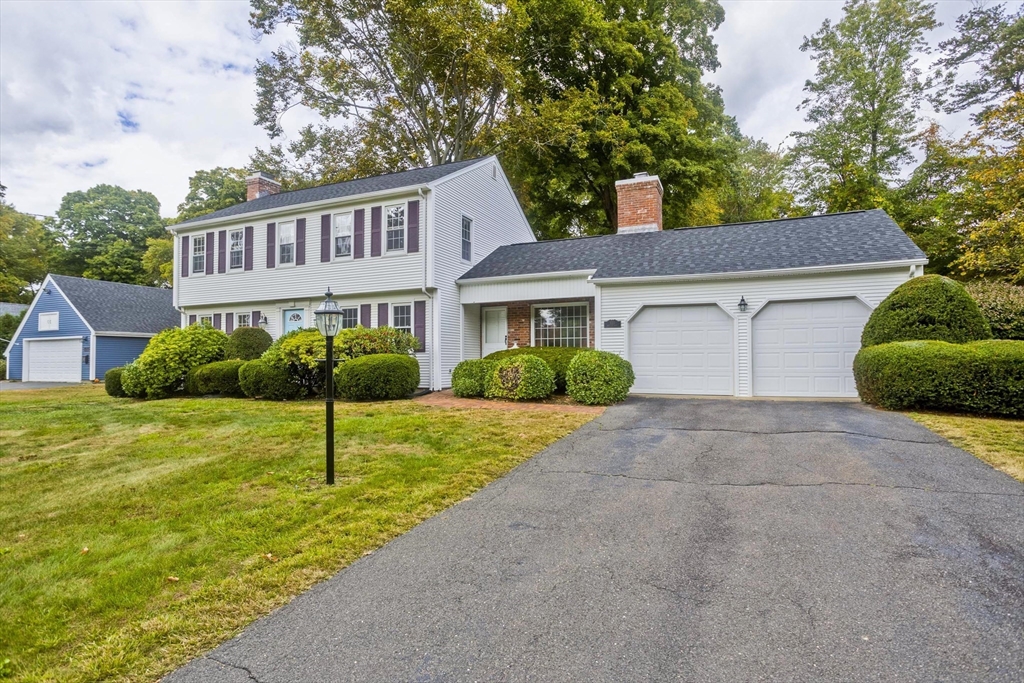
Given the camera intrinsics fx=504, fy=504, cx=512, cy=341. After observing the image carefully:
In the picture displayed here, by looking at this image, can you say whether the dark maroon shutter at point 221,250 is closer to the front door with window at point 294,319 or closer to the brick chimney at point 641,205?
the front door with window at point 294,319

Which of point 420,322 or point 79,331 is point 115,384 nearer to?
point 420,322

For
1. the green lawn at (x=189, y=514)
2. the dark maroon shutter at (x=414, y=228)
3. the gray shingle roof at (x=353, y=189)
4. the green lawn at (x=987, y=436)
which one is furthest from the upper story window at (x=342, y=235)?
the green lawn at (x=987, y=436)

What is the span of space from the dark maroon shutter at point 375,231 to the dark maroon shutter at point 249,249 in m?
4.53

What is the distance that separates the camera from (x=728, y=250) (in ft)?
38.8

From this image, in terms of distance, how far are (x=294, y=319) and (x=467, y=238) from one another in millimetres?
5677

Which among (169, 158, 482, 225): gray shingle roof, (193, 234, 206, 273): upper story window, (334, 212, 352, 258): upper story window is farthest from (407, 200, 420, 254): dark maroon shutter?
(193, 234, 206, 273): upper story window

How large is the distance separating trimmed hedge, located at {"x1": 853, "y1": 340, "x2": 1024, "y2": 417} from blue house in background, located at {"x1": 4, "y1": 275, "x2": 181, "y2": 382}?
81.6 ft

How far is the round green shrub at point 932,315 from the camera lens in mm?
8156

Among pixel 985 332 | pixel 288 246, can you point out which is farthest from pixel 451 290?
pixel 985 332

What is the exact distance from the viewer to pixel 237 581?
2904 mm

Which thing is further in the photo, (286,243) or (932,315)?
(286,243)

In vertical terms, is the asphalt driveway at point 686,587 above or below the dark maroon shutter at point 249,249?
below

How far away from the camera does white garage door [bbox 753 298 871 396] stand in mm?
10000

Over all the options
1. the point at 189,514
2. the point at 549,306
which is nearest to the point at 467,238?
the point at 549,306
